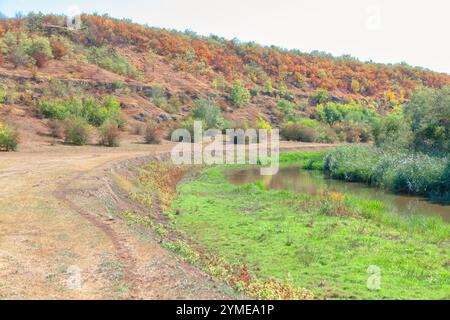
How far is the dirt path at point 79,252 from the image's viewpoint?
765cm

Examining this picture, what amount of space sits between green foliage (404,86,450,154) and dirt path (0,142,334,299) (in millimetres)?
18905

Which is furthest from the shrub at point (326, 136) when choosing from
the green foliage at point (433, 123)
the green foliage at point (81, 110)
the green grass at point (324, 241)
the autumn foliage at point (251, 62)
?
the green grass at point (324, 241)

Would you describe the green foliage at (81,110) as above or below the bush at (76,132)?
above

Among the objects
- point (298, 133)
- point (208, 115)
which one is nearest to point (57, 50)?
point (208, 115)

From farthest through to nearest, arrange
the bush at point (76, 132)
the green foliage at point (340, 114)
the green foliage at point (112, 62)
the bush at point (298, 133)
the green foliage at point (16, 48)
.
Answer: the green foliage at point (340, 114) → the green foliage at point (112, 62) → the bush at point (298, 133) → the green foliage at point (16, 48) → the bush at point (76, 132)

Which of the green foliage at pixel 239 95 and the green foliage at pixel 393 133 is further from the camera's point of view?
the green foliage at pixel 239 95

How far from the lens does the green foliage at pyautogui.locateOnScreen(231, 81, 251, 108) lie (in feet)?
204

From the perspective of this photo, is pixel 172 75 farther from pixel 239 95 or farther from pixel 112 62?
pixel 239 95

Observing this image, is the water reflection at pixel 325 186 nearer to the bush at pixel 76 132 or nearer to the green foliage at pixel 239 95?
the bush at pixel 76 132

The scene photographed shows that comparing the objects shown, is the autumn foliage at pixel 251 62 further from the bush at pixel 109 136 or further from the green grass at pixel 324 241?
the green grass at pixel 324 241

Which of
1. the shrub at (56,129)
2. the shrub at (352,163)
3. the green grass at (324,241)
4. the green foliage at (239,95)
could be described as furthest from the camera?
the green foliage at (239,95)

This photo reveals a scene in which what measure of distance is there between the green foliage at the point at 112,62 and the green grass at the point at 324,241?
127 ft

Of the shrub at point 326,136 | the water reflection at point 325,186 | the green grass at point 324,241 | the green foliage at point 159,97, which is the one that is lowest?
the water reflection at point 325,186
